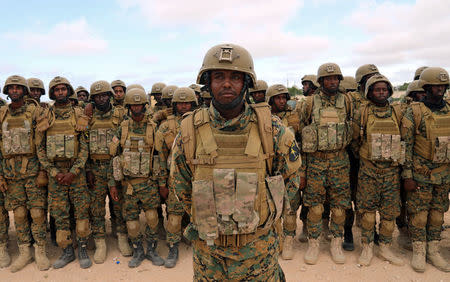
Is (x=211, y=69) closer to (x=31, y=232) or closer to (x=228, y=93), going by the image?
(x=228, y=93)

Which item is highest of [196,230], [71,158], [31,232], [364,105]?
[364,105]

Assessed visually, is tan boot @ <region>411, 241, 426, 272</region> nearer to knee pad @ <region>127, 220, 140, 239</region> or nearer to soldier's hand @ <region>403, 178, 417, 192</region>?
soldier's hand @ <region>403, 178, 417, 192</region>

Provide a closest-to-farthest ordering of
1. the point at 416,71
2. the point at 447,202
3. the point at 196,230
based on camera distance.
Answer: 1. the point at 196,230
2. the point at 447,202
3. the point at 416,71

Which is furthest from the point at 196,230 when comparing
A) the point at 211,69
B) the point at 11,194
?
the point at 11,194

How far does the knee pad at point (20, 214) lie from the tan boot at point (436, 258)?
710 centimetres

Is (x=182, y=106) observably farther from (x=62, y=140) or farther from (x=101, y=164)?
(x=62, y=140)

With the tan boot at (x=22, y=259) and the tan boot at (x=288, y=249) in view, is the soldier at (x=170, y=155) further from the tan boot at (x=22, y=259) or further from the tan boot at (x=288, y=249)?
the tan boot at (x=22, y=259)

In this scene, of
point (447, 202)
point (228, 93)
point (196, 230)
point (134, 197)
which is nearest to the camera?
point (228, 93)

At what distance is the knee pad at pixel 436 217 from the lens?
185 inches

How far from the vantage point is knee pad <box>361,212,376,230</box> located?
486 centimetres

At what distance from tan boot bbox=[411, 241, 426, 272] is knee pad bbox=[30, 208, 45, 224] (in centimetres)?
645

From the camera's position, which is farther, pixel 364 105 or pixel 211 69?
pixel 364 105

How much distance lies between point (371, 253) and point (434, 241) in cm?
105

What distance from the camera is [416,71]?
21.9ft
